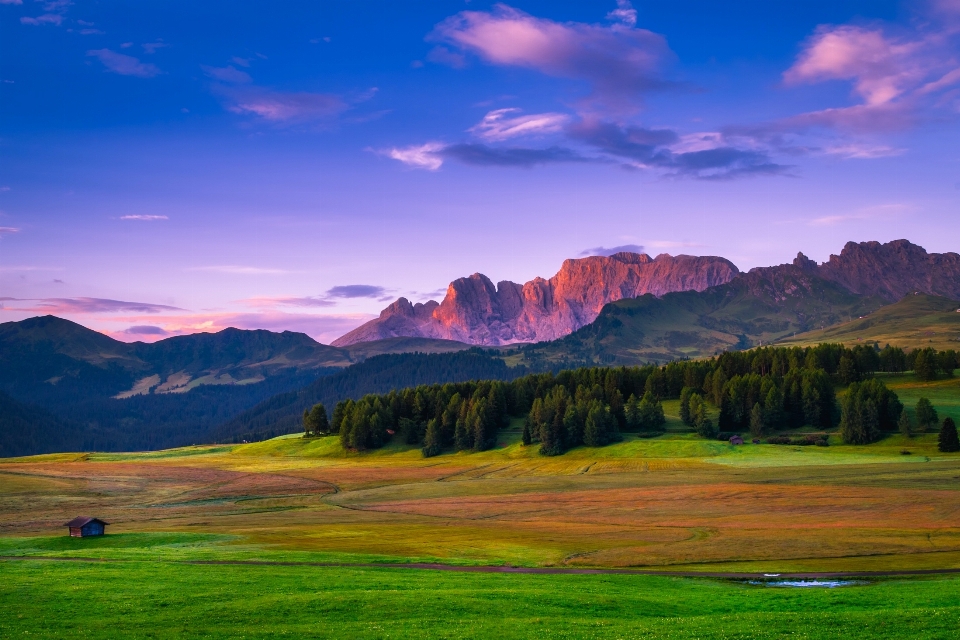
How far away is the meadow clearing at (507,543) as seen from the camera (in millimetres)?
33406

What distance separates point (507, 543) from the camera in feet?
223

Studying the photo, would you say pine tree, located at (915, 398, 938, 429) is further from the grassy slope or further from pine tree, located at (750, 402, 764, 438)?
the grassy slope

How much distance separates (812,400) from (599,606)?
153m

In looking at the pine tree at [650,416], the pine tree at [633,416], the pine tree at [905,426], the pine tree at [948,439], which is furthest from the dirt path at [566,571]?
the pine tree at [633,416]

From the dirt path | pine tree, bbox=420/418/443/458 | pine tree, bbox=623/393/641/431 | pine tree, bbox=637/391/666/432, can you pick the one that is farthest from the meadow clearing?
pine tree, bbox=420/418/443/458

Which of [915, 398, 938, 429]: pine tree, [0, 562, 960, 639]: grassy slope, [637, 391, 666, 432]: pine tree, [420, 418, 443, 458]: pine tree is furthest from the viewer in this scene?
[420, 418, 443, 458]: pine tree

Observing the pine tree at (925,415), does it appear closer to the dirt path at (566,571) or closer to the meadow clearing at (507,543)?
the meadow clearing at (507,543)

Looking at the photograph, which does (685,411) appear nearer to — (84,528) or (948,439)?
(948,439)

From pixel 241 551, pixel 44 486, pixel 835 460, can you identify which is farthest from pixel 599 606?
pixel 44 486

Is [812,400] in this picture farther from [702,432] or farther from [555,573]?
[555,573]

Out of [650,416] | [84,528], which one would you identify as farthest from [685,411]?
[84,528]

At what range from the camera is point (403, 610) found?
3553 centimetres

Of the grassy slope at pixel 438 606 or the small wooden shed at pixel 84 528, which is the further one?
the small wooden shed at pixel 84 528

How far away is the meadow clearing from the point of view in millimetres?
33406
